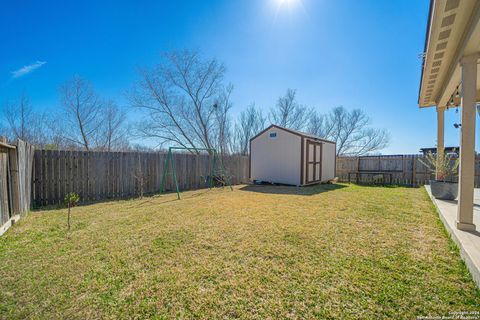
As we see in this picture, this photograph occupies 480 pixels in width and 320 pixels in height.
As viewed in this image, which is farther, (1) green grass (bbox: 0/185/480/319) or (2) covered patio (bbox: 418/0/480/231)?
(2) covered patio (bbox: 418/0/480/231)

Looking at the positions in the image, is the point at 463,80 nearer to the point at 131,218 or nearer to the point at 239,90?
the point at 131,218

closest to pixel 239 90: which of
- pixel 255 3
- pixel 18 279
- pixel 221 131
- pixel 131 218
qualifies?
pixel 221 131

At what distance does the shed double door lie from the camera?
912 centimetres

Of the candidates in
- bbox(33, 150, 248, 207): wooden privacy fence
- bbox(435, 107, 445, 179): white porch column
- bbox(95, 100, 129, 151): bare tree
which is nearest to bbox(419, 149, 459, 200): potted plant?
bbox(435, 107, 445, 179): white porch column

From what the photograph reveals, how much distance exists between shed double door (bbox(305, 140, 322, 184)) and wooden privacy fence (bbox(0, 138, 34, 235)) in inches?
350

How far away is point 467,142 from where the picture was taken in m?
2.52

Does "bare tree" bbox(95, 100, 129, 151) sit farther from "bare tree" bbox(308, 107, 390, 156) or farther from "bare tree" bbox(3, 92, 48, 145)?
"bare tree" bbox(308, 107, 390, 156)

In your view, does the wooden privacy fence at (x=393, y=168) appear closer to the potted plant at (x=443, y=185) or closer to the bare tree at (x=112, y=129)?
the potted plant at (x=443, y=185)

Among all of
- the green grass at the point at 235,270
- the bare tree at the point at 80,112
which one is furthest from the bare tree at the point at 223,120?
the green grass at the point at 235,270

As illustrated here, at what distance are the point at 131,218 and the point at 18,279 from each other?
2.11m

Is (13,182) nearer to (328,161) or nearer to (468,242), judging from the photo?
(468,242)

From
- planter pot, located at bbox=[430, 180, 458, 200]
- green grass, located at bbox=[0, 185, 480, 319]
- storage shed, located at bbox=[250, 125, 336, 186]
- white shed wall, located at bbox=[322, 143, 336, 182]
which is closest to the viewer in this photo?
green grass, located at bbox=[0, 185, 480, 319]

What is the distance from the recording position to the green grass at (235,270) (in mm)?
1529

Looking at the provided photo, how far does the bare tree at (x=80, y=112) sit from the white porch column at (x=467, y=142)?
49.4ft
